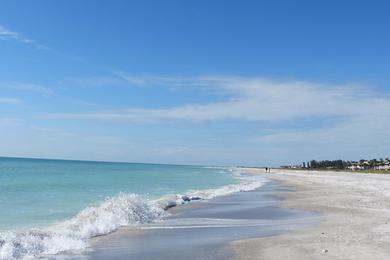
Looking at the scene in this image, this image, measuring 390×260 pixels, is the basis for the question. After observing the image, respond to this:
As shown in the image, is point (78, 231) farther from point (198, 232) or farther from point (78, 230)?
point (198, 232)

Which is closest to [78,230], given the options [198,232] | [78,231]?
[78,231]

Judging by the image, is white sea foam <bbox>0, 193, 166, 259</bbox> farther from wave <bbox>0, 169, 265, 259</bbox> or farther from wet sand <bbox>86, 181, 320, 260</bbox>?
wet sand <bbox>86, 181, 320, 260</bbox>

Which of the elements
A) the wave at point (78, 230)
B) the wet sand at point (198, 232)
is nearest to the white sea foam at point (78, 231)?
the wave at point (78, 230)

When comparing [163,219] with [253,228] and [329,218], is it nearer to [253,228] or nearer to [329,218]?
[253,228]

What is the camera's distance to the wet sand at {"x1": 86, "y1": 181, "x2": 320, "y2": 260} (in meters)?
12.5

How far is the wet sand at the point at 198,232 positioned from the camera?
41.0 feet

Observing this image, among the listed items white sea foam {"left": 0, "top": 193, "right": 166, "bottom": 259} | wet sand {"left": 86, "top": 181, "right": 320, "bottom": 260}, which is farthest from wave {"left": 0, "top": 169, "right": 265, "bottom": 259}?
wet sand {"left": 86, "top": 181, "right": 320, "bottom": 260}

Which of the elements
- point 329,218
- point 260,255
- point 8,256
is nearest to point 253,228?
point 329,218

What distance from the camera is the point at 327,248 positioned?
1235cm

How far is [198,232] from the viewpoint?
1628cm

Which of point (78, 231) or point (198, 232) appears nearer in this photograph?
point (78, 231)

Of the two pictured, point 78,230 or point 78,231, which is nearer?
point 78,231

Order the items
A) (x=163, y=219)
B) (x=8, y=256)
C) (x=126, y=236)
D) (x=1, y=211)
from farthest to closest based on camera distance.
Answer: (x=1, y=211), (x=163, y=219), (x=126, y=236), (x=8, y=256)

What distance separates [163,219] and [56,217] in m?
4.83
